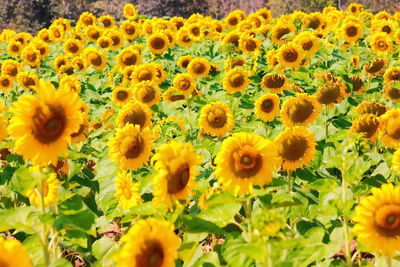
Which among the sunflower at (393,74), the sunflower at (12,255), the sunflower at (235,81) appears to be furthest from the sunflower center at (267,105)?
the sunflower at (12,255)

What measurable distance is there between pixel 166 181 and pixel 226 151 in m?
0.41

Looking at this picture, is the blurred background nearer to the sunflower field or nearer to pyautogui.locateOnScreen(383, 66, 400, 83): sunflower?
the sunflower field

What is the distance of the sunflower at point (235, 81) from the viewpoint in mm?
5508

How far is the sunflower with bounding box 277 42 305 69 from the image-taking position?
20.3ft

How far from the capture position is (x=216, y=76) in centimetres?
675

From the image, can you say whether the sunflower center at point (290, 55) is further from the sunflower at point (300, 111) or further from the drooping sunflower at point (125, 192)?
the drooping sunflower at point (125, 192)

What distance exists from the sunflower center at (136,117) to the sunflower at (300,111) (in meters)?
1.17

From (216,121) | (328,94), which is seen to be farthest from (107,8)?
(216,121)

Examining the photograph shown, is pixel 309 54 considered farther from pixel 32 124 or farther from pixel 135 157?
pixel 32 124

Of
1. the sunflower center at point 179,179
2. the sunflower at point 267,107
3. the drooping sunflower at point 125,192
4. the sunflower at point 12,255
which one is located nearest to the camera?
the sunflower at point 12,255

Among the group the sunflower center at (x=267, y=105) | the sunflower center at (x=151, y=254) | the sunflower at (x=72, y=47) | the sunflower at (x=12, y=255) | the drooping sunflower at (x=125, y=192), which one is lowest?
the sunflower at (x=72, y=47)

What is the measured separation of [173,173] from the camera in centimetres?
236

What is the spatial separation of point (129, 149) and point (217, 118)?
4.13 ft

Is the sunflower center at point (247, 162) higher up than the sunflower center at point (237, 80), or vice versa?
the sunflower center at point (247, 162)
